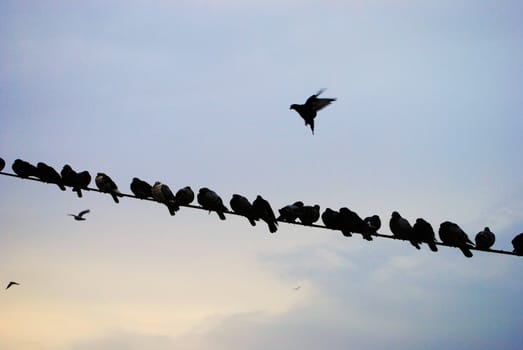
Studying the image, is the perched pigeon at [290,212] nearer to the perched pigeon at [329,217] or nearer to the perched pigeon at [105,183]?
the perched pigeon at [329,217]

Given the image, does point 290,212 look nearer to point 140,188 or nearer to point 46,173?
point 140,188

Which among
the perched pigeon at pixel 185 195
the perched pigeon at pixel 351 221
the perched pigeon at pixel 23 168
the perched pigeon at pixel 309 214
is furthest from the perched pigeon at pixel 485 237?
the perched pigeon at pixel 23 168

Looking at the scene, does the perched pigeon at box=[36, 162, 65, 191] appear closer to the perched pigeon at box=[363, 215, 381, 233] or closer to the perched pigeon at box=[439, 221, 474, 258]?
the perched pigeon at box=[363, 215, 381, 233]

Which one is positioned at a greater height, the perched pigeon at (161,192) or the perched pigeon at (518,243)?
the perched pigeon at (161,192)

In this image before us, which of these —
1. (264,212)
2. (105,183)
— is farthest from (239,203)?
(105,183)

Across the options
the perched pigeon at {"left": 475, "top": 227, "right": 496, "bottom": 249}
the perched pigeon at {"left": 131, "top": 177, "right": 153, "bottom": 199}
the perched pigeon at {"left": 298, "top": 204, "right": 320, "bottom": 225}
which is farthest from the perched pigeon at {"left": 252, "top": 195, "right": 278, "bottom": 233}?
the perched pigeon at {"left": 475, "top": 227, "right": 496, "bottom": 249}

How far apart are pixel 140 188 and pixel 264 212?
4116mm

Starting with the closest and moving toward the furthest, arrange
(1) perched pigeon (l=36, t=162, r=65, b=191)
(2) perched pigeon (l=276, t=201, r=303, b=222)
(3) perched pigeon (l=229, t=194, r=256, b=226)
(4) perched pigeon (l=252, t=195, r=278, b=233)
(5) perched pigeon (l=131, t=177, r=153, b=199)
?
1. (4) perched pigeon (l=252, t=195, r=278, b=233)
2. (2) perched pigeon (l=276, t=201, r=303, b=222)
3. (3) perched pigeon (l=229, t=194, r=256, b=226)
4. (1) perched pigeon (l=36, t=162, r=65, b=191)
5. (5) perched pigeon (l=131, t=177, r=153, b=199)

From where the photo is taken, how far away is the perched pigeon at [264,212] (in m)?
12.0

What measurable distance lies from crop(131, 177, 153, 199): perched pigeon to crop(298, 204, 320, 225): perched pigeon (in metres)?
4.12

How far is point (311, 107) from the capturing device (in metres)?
10.3

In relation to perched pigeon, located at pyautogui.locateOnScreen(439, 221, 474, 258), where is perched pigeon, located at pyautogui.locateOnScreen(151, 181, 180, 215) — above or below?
above

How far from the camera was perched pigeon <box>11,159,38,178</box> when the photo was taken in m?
15.5

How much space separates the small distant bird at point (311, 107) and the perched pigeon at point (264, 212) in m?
2.44
